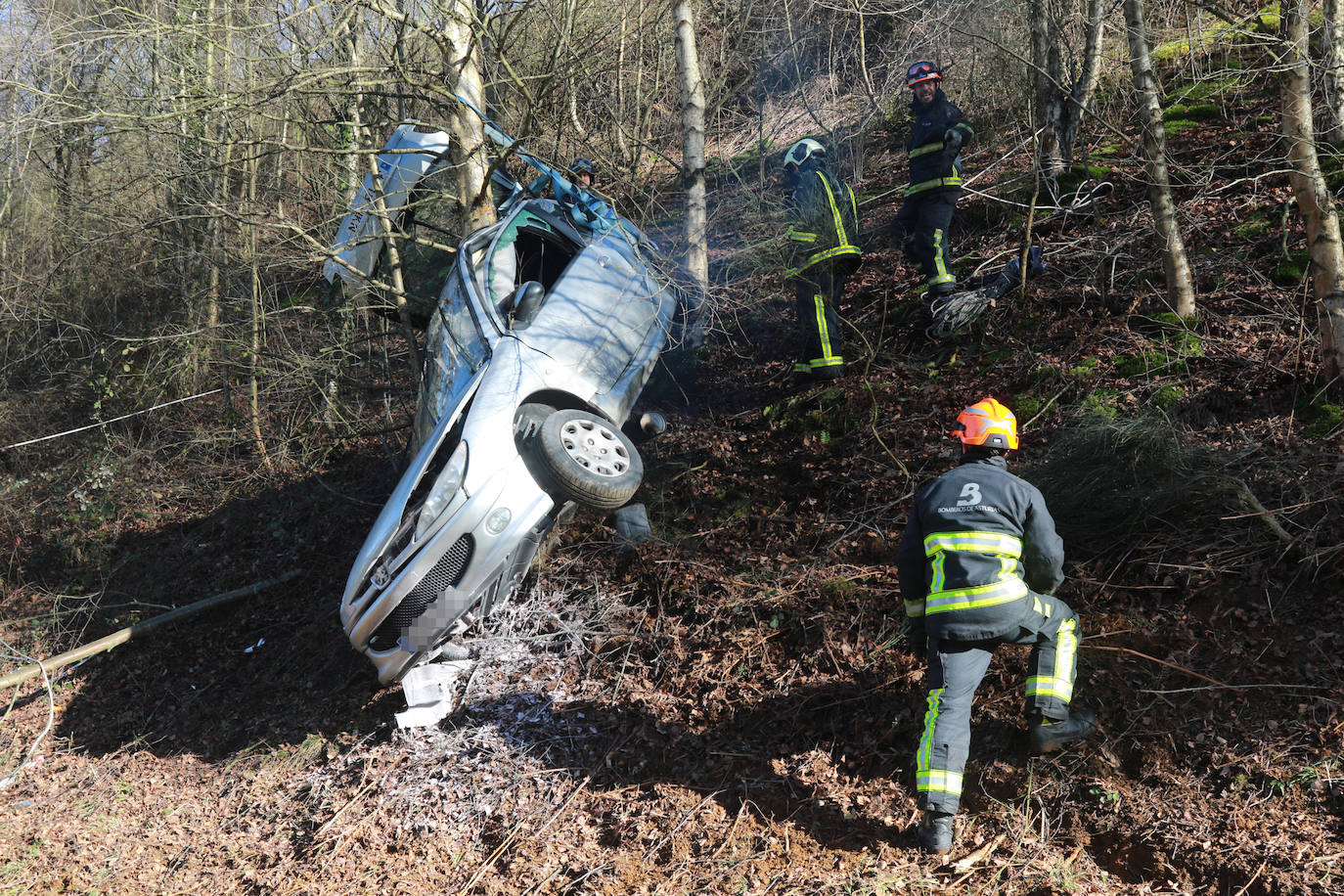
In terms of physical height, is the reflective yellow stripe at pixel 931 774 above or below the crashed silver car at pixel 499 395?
below

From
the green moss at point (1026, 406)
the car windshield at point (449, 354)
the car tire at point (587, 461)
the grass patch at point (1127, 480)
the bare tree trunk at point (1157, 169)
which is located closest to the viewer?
the grass patch at point (1127, 480)

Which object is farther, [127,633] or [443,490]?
[127,633]

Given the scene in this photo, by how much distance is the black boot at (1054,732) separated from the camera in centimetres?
377

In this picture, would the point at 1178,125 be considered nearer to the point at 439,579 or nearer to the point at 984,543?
the point at 984,543

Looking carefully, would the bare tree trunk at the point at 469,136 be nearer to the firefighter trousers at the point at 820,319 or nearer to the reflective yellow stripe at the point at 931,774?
the firefighter trousers at the point at 820,319

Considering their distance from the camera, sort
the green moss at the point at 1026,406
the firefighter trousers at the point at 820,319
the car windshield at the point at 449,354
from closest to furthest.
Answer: the green moss at the point at 1026,406 → the car windshield at the point at 449,354 → the firefighter trousers at the point at 820,319

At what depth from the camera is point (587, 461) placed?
535 cm

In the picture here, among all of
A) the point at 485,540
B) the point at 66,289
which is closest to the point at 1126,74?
the point at 485,540

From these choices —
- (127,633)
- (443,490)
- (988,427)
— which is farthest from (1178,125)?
(127,633)

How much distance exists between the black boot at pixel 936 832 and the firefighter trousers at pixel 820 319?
3807 millimetres

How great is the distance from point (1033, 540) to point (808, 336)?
354cm

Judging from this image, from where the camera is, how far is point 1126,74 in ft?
27.4

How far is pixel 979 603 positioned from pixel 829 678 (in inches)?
54.4

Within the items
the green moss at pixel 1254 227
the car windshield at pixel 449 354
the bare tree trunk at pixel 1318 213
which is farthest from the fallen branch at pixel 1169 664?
the car windshield at pixel 449 354
